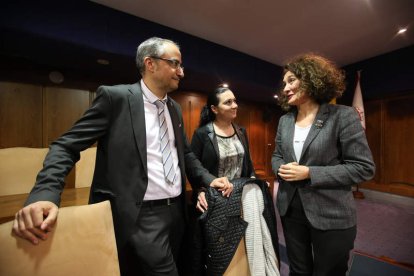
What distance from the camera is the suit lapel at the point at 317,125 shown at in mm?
1049

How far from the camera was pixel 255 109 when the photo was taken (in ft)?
17.7

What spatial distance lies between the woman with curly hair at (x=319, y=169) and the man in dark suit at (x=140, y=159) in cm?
40

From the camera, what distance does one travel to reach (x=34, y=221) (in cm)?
62

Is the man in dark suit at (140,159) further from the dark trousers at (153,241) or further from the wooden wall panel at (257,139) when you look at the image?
the wooden wall panel at (257,139)

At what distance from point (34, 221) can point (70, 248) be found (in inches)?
6.6

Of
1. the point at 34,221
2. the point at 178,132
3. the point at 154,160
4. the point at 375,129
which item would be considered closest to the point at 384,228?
the point at 375,129

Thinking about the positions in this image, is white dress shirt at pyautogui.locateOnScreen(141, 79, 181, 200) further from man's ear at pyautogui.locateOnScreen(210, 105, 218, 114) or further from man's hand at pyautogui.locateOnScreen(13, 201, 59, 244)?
man's ear at pyautogui.locateOnScreen(210, 105, 218, 114)

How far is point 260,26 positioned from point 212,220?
8.77 ft

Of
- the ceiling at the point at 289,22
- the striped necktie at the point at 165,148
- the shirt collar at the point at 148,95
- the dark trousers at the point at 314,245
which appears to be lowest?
the dark trousers at the point at 314,245

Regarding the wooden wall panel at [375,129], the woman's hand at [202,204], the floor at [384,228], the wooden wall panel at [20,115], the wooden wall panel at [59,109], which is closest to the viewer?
the woman's hand at [202,204]

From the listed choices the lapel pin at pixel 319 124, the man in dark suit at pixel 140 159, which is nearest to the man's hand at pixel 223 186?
the man in dark suit at pixel 140 159

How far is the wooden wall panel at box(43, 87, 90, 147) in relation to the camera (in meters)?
2.98

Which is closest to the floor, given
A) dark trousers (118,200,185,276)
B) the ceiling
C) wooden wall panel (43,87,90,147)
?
dark trousers (118,200,185,276)

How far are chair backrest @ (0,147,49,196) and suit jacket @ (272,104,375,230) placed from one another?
6.84 ft
